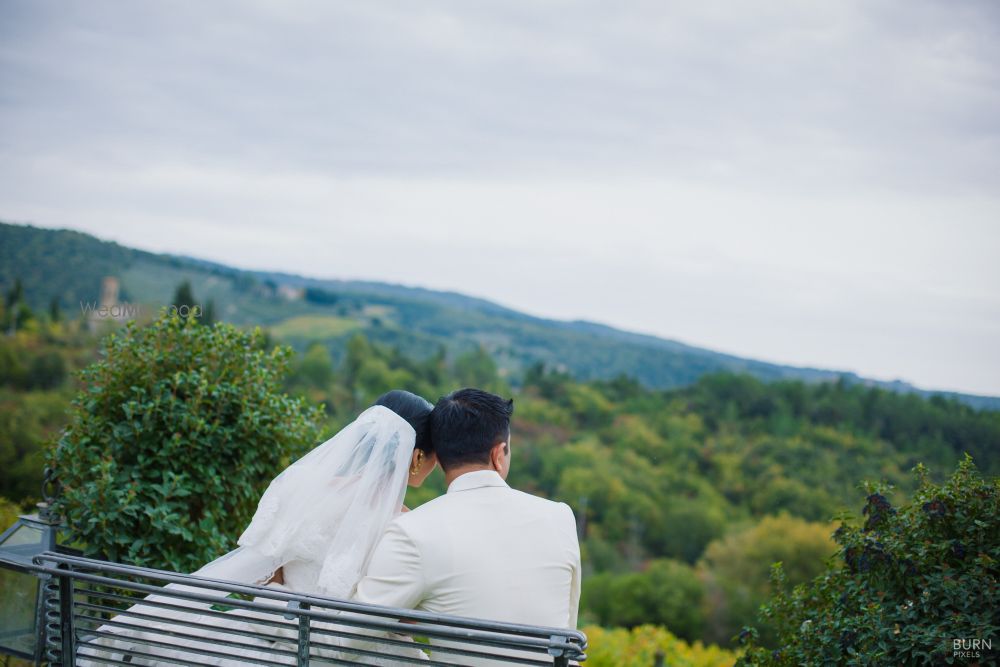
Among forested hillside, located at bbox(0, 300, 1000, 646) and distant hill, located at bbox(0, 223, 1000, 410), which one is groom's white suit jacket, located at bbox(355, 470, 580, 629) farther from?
distant hill, located at bbox(0, 223, 1000, 410)

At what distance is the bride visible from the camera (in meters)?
2.89

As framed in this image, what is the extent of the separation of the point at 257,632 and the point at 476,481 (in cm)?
84

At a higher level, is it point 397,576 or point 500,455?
point 500,455

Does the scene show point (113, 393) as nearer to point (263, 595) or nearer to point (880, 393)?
point (263, 595)

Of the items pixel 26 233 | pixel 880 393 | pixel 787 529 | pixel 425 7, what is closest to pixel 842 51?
pixel 425 7

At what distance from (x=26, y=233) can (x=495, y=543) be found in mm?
41113

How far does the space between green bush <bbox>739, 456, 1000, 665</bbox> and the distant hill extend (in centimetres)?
4342

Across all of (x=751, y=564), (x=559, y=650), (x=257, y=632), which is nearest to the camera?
(x=559, y=650)

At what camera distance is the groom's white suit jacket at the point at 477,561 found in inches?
98.5

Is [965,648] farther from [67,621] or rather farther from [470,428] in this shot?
[67,621]

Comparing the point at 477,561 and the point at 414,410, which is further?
the point at 414,410

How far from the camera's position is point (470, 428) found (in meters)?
2.75

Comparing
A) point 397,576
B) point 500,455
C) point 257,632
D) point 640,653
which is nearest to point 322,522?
point 257,632

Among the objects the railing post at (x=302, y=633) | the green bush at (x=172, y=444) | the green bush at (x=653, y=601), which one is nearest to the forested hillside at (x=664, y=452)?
the green bush at (x=653, y=601)
